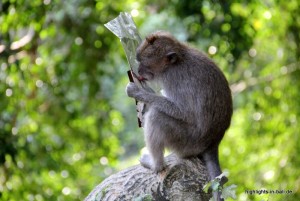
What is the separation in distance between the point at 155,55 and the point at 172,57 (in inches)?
7.1

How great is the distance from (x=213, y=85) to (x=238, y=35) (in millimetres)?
3634

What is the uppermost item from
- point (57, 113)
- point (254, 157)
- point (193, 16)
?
point (193, 16)

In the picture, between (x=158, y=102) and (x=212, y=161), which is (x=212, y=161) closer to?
(x=212, y=161)

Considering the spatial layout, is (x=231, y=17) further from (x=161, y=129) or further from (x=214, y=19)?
(x=161, y=129)

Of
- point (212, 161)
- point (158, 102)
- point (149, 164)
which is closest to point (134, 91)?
point (158, 102)

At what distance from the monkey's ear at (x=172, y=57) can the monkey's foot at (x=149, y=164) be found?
0.96m

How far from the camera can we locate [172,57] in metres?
6.80

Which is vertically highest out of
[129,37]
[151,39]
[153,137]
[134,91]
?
[129,37]

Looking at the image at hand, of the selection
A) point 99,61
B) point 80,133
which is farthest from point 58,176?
point 99,61

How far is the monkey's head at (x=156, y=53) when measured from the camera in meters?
6.86

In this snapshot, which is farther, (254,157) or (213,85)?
(254,157)

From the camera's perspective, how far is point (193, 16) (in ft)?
32.5

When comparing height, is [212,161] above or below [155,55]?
below

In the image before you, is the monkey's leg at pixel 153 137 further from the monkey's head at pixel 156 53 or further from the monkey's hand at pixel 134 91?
the monkey's head at pixel 156 53
